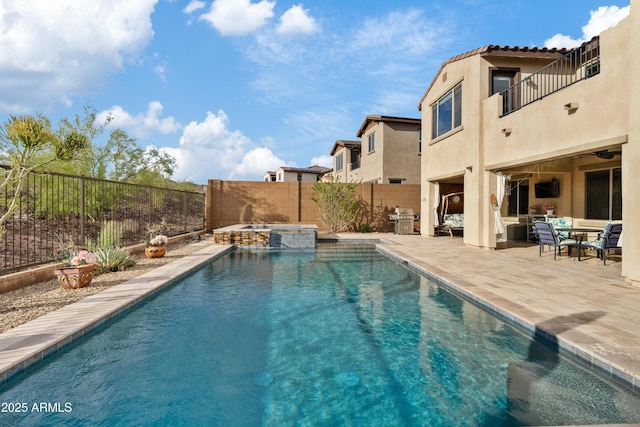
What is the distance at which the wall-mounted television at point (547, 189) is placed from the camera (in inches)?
467

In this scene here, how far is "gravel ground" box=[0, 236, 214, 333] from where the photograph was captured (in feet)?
14.3

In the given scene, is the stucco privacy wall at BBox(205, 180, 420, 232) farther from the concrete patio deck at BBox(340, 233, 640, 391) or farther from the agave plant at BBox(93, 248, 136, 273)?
the agave plant at BBox(93, 248, 136, 273)

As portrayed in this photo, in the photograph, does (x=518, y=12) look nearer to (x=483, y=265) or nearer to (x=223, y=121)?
(x=483, y=265)

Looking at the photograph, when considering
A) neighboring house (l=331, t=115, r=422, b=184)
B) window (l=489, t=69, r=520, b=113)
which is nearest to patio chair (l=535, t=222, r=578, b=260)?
window (l=489, t=69, r=520, b=113)

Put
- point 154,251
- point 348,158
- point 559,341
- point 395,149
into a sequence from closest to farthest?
point 559,341 → point 154,251 → point 395,149 → point 348,158

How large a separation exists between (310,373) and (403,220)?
13.9 meters

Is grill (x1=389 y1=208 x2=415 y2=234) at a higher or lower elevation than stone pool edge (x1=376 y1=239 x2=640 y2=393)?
higher

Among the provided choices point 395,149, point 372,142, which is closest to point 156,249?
point 395,149

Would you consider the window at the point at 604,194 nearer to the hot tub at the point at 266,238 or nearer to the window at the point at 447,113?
the window at the point at 447,113

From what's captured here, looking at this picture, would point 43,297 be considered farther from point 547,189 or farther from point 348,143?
point 348,143

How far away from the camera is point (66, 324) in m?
4.06

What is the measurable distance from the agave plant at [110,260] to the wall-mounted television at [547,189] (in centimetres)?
1292

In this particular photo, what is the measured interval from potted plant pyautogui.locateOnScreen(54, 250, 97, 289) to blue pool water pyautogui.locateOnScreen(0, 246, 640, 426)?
1.42 m

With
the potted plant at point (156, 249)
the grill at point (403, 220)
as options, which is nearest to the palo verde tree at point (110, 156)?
the potted plant at point (156, 249)
